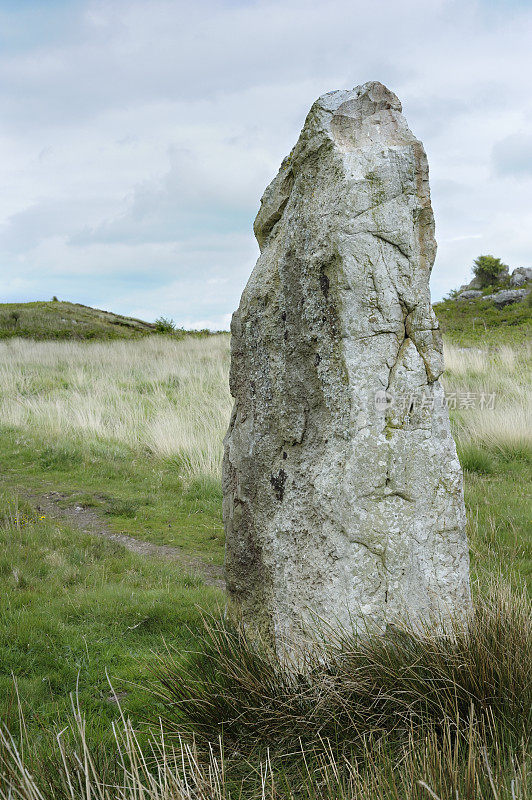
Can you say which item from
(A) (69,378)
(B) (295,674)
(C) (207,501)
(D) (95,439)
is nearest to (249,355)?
(B) (295,674)

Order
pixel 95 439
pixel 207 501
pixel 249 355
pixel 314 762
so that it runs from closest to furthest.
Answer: pixel 314 762 → pixel 249 355 → pixel 207 501 → pixel 95 439

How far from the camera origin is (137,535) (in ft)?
21.3

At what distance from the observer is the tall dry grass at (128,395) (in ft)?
30.6

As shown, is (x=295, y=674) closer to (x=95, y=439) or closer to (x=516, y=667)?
(x=516, y=667)

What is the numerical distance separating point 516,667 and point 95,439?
7.93 meters

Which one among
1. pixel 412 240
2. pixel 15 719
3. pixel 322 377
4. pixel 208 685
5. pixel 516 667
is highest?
pixel 412 240

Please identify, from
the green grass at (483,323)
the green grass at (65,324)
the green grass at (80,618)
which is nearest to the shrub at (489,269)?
the green grass at (483,323)

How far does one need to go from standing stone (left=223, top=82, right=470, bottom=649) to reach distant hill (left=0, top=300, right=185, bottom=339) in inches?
970

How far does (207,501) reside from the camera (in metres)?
7.51

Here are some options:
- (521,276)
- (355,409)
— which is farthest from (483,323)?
(355,409)

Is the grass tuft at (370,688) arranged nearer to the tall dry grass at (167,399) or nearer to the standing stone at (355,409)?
the standing stone at (355,409)

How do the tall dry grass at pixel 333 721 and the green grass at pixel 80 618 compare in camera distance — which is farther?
the green grass at pixel 80 618

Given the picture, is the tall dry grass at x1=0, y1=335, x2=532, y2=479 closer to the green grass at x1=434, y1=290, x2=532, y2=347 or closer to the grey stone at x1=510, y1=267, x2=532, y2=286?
the green grass at x1=434, y1=290, x2=532, y2=347

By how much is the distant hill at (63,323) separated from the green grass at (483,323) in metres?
11.5
